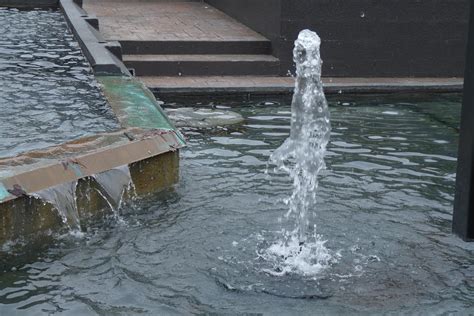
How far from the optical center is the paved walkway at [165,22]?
11.2m

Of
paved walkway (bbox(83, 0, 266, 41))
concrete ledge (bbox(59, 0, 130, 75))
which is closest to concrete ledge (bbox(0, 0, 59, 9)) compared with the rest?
paved walkway (bbox(83, 0, 266, 41))

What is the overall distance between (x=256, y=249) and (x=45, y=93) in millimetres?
3371

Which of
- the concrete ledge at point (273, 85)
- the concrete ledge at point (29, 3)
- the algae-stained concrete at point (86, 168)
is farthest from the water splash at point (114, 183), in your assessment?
the concrete ledge at point (29, 3)

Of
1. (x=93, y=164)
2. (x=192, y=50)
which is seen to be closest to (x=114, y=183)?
(x=93, y=164)

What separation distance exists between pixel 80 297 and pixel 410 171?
3296mm

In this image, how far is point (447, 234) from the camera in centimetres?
513

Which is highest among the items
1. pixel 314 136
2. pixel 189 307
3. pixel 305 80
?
pixel 305 80

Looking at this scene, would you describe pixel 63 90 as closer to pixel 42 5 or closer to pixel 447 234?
pixel 447 234

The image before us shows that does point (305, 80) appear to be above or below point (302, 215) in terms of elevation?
above

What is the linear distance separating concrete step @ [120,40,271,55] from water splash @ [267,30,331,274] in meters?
4.60

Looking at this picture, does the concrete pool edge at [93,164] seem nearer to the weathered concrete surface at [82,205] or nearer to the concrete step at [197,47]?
the weathered concrete surface at [82,205]

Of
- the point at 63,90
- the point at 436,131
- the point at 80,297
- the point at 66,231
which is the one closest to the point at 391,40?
the point at 436,131

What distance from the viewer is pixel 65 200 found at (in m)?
4.88

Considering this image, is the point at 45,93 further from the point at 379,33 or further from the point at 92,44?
the point at 379,33
